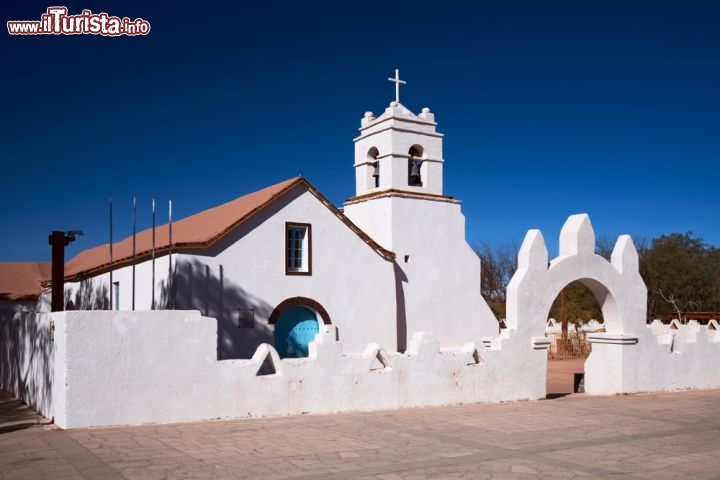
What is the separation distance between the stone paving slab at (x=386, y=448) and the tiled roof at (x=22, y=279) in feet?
79.7

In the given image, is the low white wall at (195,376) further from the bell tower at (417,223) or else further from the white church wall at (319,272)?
the bell tower at (417,223)

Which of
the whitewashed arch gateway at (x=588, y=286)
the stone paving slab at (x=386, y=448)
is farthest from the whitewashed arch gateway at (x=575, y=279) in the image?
the stone paving slab at (x=386, y=448)

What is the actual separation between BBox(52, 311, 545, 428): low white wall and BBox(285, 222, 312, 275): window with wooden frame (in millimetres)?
5510

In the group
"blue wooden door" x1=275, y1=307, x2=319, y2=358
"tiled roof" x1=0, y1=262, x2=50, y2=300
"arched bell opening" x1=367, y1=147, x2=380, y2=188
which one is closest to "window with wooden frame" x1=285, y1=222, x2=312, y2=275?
"blue wooden door" x1=275, y1=307, x2=319, y2=358

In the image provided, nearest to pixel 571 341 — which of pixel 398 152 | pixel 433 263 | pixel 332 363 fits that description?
pixel 433 263

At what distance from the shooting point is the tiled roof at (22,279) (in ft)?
110

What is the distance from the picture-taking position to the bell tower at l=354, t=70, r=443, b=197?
2230 centimetres

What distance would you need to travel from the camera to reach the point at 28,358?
1339 centimetres

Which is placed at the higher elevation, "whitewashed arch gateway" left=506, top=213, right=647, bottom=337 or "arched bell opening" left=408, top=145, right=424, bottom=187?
"arched bell opening" left=408, top=145, right=424, bottom=187

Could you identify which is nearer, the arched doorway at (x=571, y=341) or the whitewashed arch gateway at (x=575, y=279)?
the whitewashed arch gateway at (x=575, y=279)

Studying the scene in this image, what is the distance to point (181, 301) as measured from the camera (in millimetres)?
16969

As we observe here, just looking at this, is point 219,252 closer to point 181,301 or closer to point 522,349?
point 181,301
